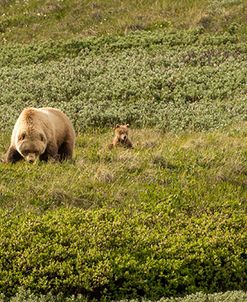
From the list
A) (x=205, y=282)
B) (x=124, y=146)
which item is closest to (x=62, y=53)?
(x=124, y=146)

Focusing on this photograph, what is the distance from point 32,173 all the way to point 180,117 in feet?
32.9

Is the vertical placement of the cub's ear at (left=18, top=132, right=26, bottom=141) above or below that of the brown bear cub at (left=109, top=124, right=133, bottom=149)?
above

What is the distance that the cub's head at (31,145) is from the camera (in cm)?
1152

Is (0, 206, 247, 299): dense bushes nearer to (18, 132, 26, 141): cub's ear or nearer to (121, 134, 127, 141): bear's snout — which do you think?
(18, 132, 26, 141): cub's ear

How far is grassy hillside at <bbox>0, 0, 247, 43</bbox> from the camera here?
29.9 m

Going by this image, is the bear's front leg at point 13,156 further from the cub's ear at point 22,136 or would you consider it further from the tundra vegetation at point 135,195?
the cub's ear at point 22,136

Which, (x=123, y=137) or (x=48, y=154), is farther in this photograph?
(x=123, y=137)

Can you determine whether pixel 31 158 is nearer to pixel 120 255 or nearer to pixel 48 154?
pixel 48 154

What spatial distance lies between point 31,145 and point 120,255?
4.10 meters

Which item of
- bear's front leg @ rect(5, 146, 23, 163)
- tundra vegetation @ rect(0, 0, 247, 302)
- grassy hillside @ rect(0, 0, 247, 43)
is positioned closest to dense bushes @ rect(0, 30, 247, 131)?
tundra vegetation @ rect(0, 0, 247, 302)

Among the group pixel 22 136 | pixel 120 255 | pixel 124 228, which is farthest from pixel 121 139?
pixel 120 255

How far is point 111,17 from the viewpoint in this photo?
31.8 metres

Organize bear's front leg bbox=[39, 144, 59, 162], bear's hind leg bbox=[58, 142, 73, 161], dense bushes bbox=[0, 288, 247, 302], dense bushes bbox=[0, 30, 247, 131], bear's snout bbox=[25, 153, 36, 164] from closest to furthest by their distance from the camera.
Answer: dense bushes bbox=[0, 288, 247, 302]
bear's snout bbox=[25, 153, 36, 164]
bear's front leg bbox=[39, 144, 59, 162]
bear's hind leg bbox=[58, 142, 73, 161]
dense bushes bbox=[0, 30, 247, 131]

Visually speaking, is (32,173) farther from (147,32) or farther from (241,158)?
(147,32)
